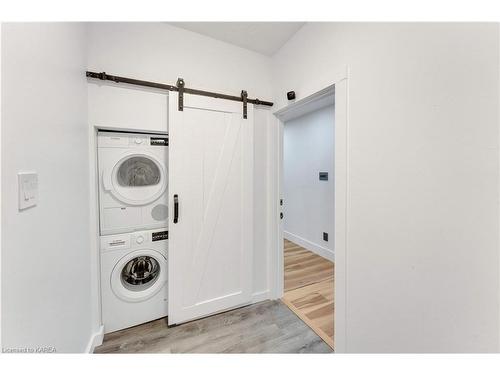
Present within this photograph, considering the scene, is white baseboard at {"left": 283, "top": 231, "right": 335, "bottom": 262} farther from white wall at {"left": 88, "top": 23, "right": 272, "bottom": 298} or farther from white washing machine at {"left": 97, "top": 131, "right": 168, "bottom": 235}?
white washing machine at {"left": 97, "top": 131, "right": 168, "bottom": 235}

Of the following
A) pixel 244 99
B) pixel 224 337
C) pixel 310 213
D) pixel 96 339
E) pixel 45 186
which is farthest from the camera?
pixel 310 213

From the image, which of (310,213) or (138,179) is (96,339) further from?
(310,213)

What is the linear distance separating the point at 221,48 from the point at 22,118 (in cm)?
170

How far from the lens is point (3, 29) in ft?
2.02

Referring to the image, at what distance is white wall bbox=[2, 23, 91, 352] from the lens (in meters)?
0.64

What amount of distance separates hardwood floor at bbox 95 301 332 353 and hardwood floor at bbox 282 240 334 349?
0.36ft

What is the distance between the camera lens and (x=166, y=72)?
1699 mm

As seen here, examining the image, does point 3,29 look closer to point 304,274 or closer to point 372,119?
point 372,119

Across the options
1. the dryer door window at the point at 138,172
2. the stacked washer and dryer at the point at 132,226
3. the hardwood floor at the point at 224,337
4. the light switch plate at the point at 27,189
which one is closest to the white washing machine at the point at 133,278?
the stacked washer and dryer at the point at 132,226

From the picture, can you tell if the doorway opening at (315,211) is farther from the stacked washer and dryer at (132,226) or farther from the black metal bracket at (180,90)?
the stacked washer and dryer at (132,226)

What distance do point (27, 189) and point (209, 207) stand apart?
120 centimetres

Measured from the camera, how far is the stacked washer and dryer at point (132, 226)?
159cm

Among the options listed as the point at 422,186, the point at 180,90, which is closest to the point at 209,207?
the point at 180,90

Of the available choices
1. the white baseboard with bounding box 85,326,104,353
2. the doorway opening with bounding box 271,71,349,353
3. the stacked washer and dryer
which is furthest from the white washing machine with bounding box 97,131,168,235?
the doorway opening with bounding box 271,71,349,353
